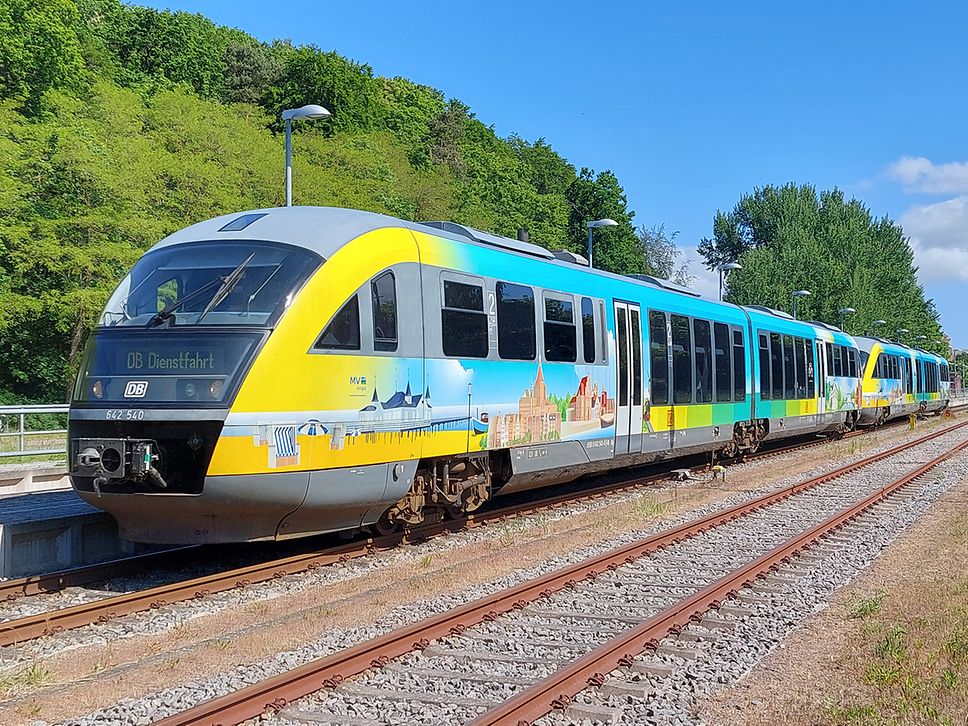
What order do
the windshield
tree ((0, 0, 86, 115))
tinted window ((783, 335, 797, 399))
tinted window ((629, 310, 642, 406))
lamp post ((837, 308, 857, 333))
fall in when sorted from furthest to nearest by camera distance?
1. lamp post ((837, 308, 857, 333))
2. tree ((0, 0, 86, 115))
3. tinted window ((783, 335, 797, 399))
4. tinted window ((629, 310, 642, 406))
5. the windshield

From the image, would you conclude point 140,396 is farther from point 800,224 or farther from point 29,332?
point 800,224

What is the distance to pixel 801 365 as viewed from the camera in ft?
82.1

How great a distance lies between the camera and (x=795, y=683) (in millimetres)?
6316

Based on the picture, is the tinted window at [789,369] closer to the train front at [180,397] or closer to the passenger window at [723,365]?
the passenger window at [723,365]

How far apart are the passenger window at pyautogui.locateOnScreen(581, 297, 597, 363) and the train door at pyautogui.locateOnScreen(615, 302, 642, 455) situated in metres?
0.92

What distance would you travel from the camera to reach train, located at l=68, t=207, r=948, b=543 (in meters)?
8.44

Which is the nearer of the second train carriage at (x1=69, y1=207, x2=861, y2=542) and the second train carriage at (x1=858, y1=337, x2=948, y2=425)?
the second train carriage at (x1=69, y1=207, x2=861, y2=542)

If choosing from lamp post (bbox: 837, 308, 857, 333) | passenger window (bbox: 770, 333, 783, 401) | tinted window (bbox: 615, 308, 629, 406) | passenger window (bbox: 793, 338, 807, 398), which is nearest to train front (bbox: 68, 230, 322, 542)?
tinted window (bbox: 615, 308, 629, 406)

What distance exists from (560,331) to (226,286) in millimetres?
5286

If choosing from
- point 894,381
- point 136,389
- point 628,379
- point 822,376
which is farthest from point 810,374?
point 136,389

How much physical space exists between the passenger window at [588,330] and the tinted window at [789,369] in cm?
1112

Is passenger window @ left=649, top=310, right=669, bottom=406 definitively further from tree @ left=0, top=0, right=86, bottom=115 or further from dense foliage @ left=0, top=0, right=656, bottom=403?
tree @ left=0, top=0, right=86, bottom=115

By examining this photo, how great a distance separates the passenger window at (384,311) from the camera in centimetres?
955

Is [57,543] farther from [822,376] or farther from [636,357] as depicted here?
[822,376]
